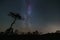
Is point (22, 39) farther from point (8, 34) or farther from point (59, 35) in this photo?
point (59, 35)

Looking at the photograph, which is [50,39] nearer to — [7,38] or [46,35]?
[46,35]

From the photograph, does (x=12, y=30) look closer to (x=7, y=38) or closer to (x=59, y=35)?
(x=7, y=38)

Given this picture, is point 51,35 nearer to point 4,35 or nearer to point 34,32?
point 34,32

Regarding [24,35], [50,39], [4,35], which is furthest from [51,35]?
[4,35]

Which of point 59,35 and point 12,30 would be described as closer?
point 59,35

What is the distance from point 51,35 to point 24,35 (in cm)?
405

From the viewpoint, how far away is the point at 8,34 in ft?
149

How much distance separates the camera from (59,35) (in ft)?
145

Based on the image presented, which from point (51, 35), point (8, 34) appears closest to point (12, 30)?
point (8, 34)

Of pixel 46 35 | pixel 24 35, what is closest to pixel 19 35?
pixel 24 35

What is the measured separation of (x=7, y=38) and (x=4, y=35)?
0.79 m

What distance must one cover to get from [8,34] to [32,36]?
143 inches

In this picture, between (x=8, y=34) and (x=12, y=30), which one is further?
(x=12, y=30)

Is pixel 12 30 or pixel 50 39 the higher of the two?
pixel 12 30
